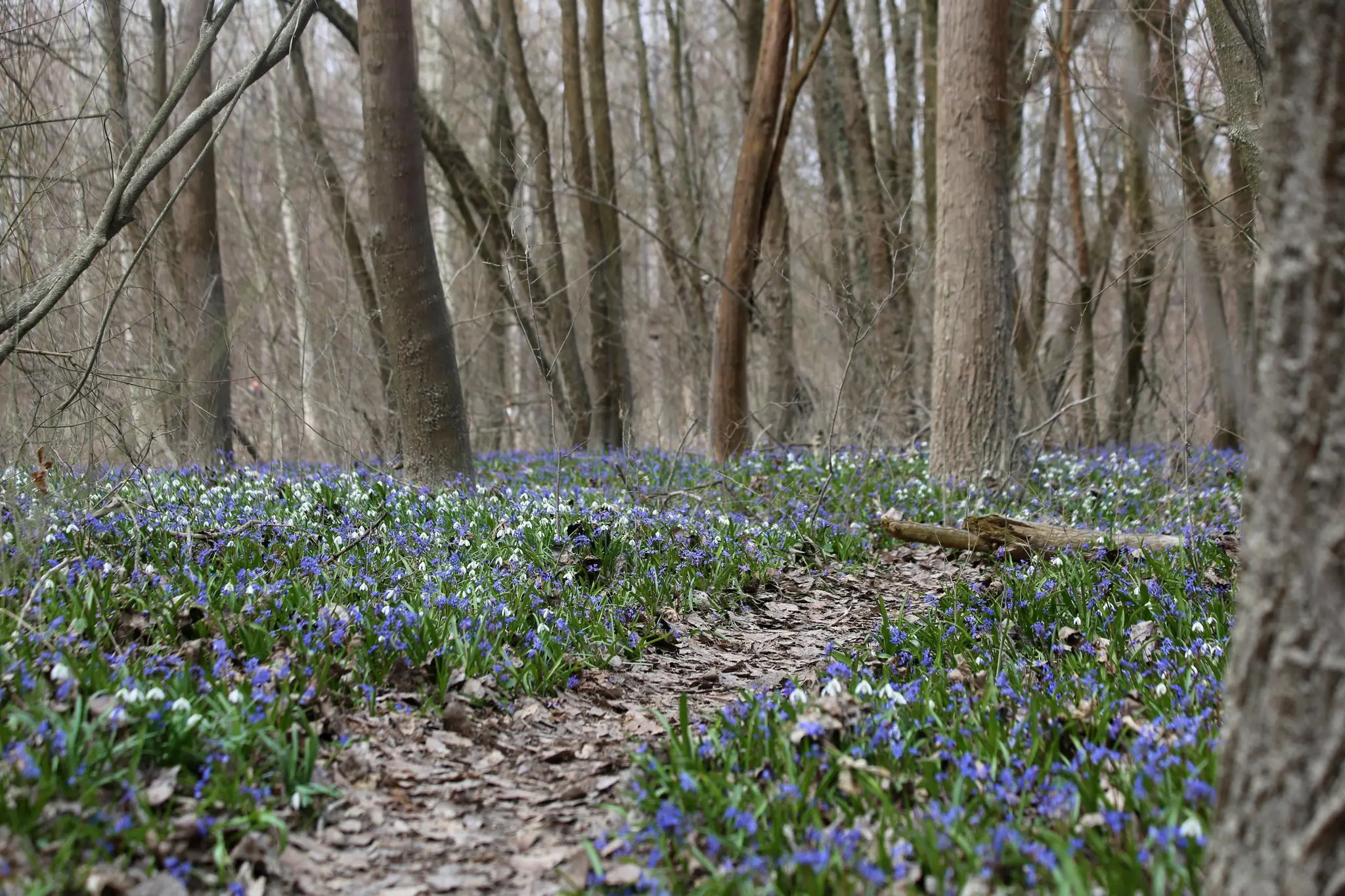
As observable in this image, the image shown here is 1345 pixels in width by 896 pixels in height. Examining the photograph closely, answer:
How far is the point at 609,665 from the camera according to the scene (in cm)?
459

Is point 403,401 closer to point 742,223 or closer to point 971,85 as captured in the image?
point 742,223

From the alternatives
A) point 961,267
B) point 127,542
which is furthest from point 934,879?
point 961,267

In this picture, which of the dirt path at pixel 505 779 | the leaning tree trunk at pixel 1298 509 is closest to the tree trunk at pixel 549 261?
the dirt path at pixel 505 779

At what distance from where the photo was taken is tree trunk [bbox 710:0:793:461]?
10.5m

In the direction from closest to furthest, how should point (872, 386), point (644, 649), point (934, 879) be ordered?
1. point (934, 879)
2. point (644, 649)
3. point (872, 386)

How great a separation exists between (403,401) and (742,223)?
4.70 m

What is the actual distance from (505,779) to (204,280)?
778 centimetres

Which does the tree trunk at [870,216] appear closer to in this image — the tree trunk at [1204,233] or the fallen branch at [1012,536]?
the tree trunk at [1204,233]

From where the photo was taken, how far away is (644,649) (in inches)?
192

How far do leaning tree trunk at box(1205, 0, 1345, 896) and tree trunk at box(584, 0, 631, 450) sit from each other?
11.9m

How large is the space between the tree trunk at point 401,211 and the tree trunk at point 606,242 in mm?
6223

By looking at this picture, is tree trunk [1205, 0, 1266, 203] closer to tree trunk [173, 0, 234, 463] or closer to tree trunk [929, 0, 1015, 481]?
tree trunk [929, 0, 1015, 481]

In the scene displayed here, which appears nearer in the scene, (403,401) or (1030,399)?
(403,401)

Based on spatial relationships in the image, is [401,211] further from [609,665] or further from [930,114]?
[930,114]
